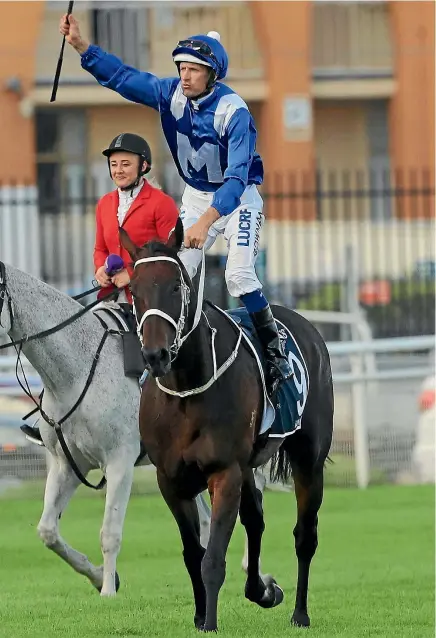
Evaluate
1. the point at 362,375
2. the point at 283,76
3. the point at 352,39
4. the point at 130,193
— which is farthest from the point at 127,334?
the point at 352,39

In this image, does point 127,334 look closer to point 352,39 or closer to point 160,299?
point 160,299

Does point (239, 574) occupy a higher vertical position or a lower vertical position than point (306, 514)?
lower

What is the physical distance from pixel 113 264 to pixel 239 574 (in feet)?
7.81

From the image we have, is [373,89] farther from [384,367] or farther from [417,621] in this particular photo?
[417,621]

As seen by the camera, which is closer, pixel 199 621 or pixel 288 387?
pixel 199 621

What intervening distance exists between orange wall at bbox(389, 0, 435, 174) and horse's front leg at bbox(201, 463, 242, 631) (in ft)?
88.4

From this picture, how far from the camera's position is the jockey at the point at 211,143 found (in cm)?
764

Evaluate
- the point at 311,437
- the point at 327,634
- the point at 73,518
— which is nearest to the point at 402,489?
the point at 73,518

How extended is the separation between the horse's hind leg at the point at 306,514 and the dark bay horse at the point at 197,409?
0.20m

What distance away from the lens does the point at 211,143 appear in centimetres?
786

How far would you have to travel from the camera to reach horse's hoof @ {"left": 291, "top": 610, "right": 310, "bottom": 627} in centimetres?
786

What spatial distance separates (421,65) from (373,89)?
4.10 feet

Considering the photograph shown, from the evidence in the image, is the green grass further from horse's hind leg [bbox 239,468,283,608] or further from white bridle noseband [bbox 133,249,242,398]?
white bridle noseband [bbox 133,249,242,398]

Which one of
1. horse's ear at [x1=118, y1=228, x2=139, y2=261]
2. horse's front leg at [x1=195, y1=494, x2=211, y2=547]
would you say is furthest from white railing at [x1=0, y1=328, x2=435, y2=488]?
horse's ear at [x1=118, y1=228, x2=139, y2=261]
